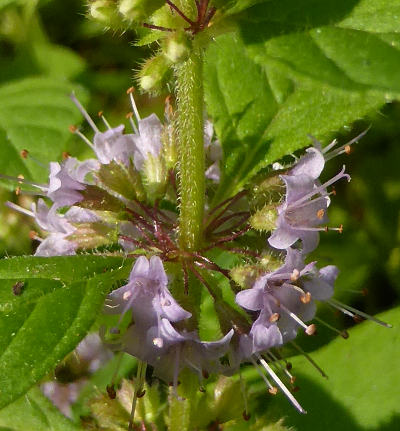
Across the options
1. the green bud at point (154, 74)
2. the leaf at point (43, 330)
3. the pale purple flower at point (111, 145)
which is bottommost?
the pale purple flower at point (111, 145)

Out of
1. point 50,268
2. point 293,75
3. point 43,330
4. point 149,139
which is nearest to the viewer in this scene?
point 293,75

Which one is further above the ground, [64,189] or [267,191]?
[64,189]

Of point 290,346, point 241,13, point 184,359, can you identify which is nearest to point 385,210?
point 290,346

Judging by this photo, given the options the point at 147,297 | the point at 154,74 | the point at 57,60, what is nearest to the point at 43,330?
the point at 147,297

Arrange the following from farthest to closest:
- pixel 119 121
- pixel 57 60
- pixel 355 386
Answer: pixel 57 60 < pixel 119 121 < pixel 355 386

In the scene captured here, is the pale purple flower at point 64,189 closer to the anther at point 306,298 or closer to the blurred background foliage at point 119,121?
the anther at point 306,298

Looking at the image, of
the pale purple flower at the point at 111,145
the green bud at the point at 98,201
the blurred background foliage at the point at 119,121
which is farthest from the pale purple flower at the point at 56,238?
the blurred background foliage at the point at 119,121

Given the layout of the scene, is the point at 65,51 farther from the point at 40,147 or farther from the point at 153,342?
the point at 153,342

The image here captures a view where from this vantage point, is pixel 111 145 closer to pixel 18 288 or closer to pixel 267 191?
pixel 267 191
